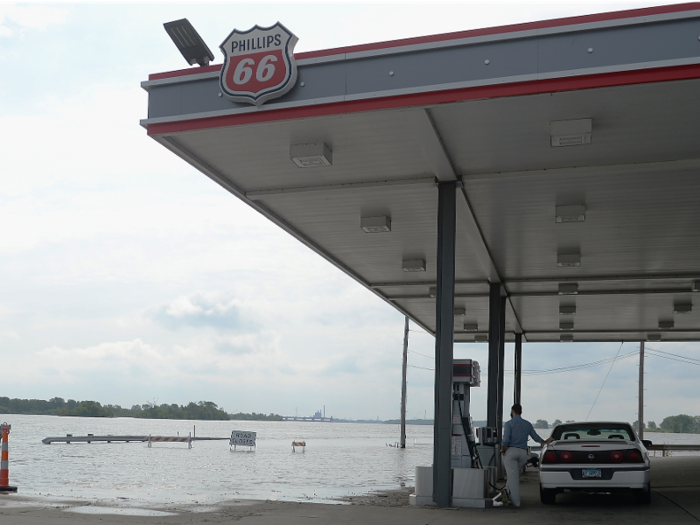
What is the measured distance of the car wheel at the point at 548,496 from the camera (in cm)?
1160

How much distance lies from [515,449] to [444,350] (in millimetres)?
2117

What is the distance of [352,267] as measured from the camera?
18859 mm

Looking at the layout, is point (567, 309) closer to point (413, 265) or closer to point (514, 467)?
point (413, 265)

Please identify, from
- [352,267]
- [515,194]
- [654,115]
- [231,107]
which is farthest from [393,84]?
[352,267]

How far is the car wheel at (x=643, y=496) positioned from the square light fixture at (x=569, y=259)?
6.06 m

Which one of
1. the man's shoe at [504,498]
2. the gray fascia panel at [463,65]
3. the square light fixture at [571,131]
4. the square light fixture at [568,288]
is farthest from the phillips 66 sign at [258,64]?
the square light fixture at [568,288]

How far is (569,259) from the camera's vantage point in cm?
1641

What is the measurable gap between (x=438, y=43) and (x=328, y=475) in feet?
51.1

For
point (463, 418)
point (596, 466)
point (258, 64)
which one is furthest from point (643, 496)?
point (258, 64)

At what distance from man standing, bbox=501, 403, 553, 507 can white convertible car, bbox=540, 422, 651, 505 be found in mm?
348

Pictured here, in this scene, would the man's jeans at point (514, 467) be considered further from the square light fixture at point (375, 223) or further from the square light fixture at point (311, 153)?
the square light fixture at point (311, 153)

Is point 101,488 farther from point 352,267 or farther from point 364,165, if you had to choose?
point 364,165

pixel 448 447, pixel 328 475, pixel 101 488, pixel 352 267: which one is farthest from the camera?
pixel 328 475

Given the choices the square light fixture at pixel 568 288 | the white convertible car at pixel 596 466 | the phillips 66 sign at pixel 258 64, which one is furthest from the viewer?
the square light fixture at pixel 568 288
